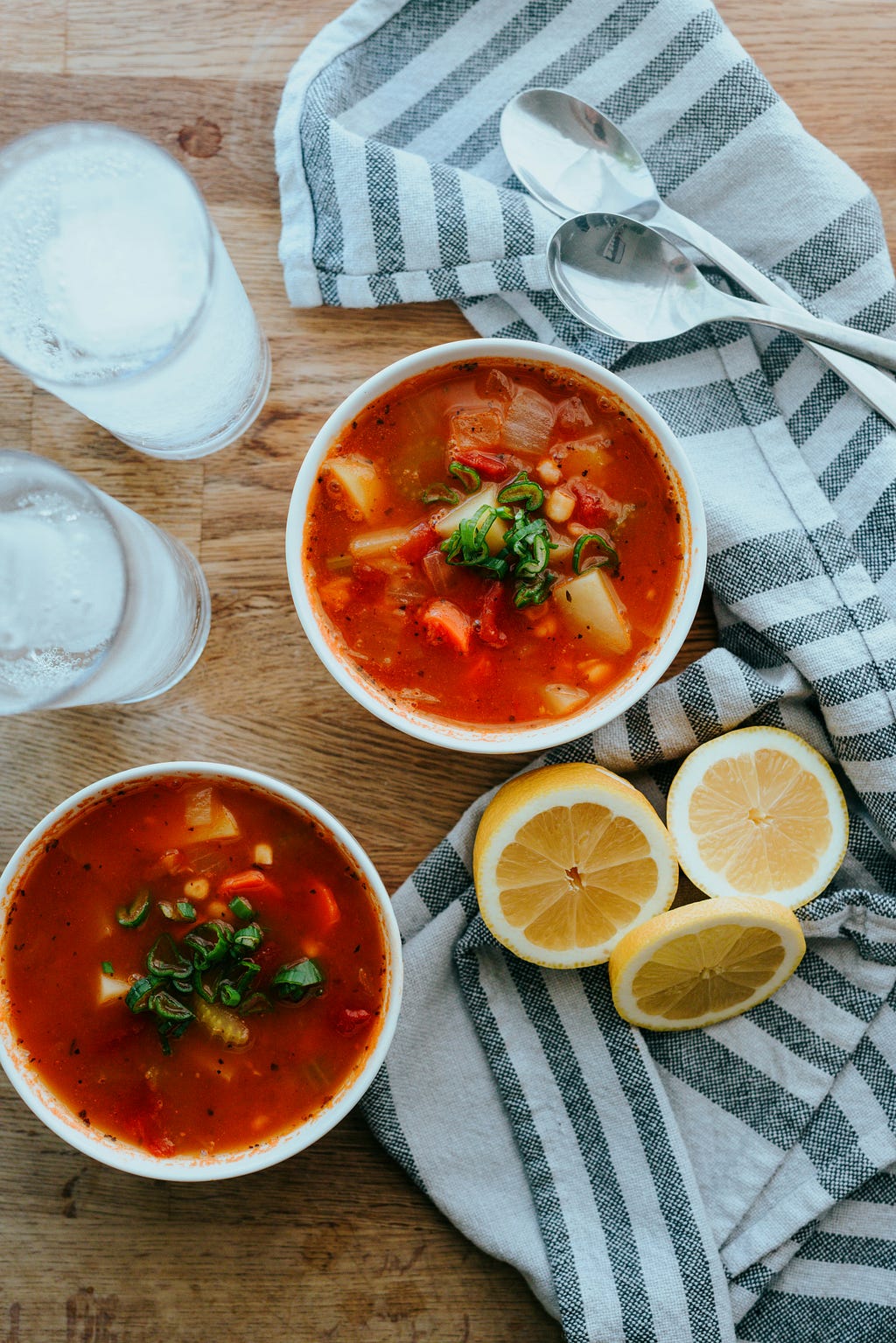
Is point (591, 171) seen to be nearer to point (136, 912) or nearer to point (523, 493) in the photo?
point (523, 493)

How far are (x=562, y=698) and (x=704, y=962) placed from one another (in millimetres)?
687

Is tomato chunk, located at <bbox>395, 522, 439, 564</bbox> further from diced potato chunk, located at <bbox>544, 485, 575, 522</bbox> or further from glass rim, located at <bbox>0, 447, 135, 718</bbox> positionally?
glass rim, located at <bbox>0, 447, 135, 718</bbox>

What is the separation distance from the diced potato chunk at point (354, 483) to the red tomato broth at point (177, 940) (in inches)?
26.2

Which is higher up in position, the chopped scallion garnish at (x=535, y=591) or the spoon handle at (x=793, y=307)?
the spoon handle at (x=793, y=307)

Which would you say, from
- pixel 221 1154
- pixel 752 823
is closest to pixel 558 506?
pixel 752 823

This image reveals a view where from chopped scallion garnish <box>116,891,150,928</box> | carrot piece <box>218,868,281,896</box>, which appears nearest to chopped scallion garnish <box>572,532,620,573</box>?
carrot piece <box>218,868,281,896</box>

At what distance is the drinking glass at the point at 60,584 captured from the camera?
204 cm

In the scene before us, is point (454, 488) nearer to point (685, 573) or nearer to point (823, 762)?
point (685, 573)

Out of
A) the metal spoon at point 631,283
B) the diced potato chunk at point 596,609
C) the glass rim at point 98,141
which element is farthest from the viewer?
the metal spoon at point 631,283

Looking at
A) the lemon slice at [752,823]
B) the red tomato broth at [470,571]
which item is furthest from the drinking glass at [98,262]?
the lemon slice at [752,823]

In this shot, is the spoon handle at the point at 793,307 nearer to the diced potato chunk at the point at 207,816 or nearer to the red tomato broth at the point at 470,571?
the red tomato broth at the point at 470,571

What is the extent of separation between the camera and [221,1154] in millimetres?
2246

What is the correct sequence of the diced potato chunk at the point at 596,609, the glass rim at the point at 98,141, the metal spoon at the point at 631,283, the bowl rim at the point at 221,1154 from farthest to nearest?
Result: 1. the metal spoon at the point at 631,283
2. the diced potato chunk at the point at 596,609
3. the bowl rim at the point at 221,1154
4. the glass rim at the point at 98,141

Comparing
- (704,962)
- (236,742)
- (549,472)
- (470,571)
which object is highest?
(549,472)
